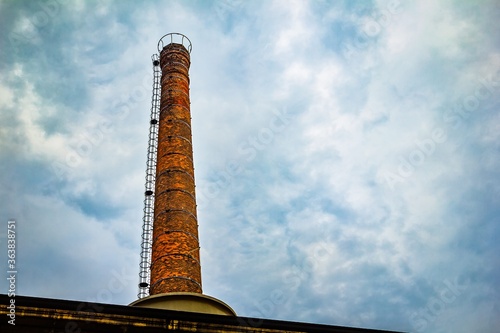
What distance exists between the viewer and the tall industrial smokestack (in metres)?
11.8

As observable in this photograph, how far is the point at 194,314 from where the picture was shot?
29.8 feet

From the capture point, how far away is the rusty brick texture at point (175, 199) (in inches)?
508

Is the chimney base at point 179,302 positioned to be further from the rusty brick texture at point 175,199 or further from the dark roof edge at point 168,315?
the dark roof edge at point 168,315

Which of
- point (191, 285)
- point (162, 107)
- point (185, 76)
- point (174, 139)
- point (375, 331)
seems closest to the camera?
point (375, 331)

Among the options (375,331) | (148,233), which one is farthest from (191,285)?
(375,331)

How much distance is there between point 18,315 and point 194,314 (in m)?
3.08

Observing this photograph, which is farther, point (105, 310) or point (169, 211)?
point (169, 211)

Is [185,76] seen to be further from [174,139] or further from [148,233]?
[148,233]

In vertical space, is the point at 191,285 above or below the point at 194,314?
above

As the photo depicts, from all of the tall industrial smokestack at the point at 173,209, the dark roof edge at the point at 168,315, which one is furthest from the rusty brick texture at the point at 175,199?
the dark roof edge at the point at 168,315

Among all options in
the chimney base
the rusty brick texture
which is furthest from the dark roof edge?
the rusty brick texture

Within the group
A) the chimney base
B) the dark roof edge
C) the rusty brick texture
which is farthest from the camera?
the rusty brick texture

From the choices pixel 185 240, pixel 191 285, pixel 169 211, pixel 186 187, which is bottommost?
pixel 191 285

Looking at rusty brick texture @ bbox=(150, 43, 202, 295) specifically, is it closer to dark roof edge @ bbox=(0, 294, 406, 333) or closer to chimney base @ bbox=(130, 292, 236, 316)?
chimney base @ bbox=(130, 292, 236, 316)
